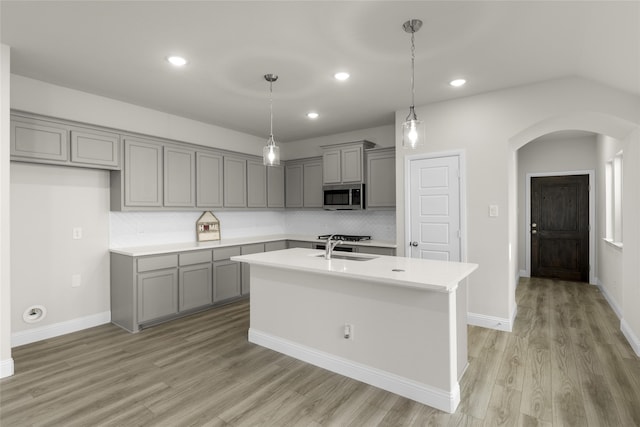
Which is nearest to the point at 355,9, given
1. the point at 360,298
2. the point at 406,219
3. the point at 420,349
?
the point at 360,298

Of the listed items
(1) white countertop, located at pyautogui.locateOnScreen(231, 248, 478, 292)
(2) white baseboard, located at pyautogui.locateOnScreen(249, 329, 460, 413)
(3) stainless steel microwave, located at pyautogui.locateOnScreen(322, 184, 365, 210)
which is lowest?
(2) white baseboard, located at pyautogui.locateOnScreen(249, 329, 460, 413)

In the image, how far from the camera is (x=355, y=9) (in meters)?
2.20

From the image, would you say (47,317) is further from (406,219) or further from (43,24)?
(406,219)

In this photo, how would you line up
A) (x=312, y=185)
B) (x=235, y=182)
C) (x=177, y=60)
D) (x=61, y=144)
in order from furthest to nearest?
(x=312, y=185) → (x=235, y=182) → (x=61, y=144) → (x=177, y=60)

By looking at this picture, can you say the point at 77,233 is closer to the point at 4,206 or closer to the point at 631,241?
the point at 4,206

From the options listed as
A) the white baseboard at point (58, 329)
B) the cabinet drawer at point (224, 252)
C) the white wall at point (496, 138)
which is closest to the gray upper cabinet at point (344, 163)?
the white wall at point (496, 138)

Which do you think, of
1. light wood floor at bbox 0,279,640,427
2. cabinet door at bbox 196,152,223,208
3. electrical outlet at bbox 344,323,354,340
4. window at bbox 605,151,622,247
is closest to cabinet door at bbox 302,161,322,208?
cabinet door at bbox 196,152,223,208

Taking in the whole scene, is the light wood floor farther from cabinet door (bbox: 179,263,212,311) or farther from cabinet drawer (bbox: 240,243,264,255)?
cabinet drawer (bbox: 240,243,264,255)

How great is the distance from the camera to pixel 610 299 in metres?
4.72

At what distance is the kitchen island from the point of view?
2.33 meters

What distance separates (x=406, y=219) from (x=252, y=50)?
2.70 metres

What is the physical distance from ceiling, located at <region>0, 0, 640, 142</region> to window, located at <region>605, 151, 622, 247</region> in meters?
1.99

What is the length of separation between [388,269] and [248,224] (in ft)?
12.4

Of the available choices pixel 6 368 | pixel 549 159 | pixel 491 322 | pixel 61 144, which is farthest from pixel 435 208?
pixel 6 368
